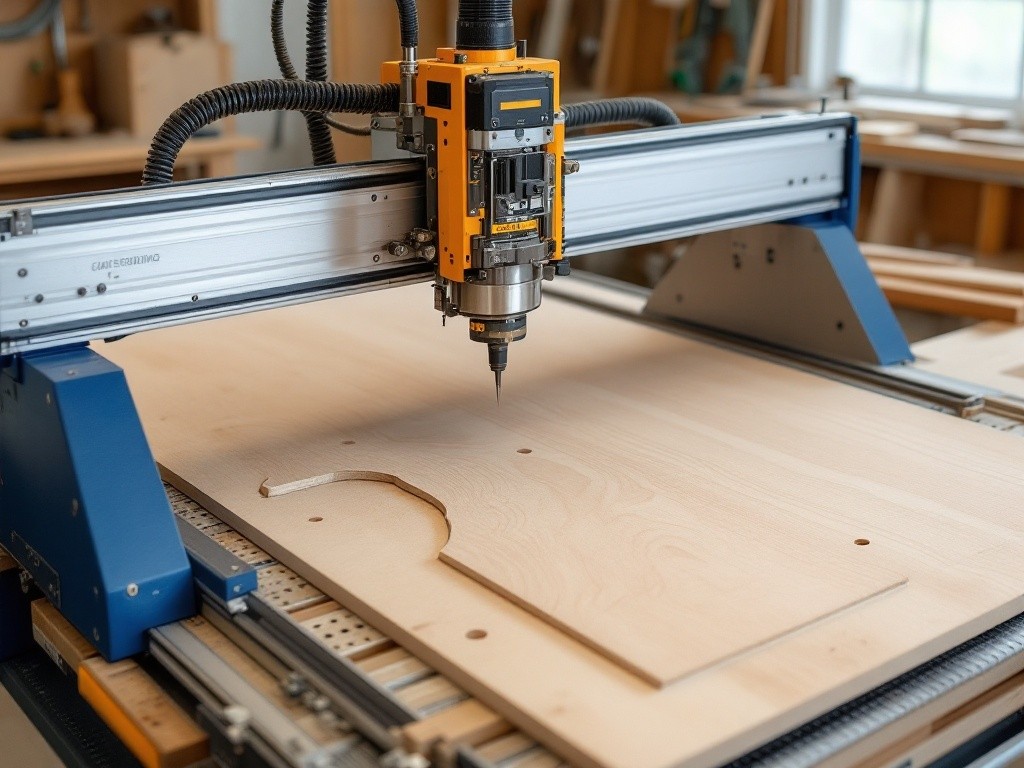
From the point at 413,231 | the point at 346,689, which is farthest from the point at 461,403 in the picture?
the point at 346,689

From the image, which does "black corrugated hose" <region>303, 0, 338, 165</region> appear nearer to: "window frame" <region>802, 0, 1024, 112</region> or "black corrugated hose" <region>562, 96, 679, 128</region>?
"black corrugated hose" <region>562, 96, 679, 128</region>

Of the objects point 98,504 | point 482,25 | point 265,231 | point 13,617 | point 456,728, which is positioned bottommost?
point 13,617

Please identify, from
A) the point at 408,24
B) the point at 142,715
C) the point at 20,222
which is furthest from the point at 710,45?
the point at 142,715

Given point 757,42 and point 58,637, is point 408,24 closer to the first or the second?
point 58,637

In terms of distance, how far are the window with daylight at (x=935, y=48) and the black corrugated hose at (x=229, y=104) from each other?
281cm

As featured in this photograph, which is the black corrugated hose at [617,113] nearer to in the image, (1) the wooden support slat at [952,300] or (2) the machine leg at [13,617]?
(1) the wooden support slat at [952,300]

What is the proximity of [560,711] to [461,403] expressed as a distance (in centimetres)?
82

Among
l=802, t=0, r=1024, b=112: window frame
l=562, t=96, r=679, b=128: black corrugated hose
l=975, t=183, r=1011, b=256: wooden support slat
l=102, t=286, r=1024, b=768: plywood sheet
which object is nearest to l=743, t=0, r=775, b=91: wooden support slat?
l=802, t=0, r=1024, b=112: window frame

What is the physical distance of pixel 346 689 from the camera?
109 centimetres

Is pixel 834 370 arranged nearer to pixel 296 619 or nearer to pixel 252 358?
pixel 252 358

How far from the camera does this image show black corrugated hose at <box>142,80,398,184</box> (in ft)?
4.58

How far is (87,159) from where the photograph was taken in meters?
3.54

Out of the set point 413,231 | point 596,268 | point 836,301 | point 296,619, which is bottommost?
point 596,268

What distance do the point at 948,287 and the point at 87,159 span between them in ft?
7.95
